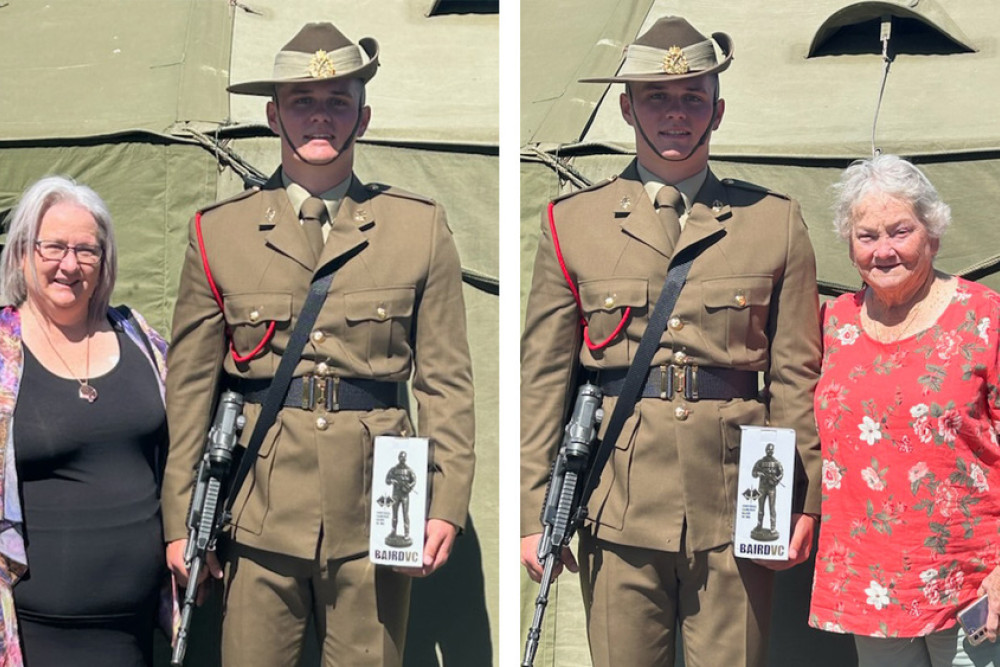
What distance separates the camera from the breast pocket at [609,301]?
4059 mm

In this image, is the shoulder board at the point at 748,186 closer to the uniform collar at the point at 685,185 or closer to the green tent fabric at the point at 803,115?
the uniform collar at the point at 685,185

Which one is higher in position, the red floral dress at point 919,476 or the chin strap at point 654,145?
the chin strap at point 654,145

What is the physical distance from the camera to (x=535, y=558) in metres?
4.14

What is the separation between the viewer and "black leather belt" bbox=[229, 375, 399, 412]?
4.05 meters

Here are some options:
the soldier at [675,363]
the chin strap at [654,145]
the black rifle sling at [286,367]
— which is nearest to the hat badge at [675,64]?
the soldier at [675,363]

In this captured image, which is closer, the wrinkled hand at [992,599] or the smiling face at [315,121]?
the wrinkled hand at [992,599]

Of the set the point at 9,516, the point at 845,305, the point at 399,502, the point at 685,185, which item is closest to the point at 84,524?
the point at 9,516

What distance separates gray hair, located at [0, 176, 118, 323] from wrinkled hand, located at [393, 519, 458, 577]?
1.05m

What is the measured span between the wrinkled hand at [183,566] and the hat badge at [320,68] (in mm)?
1221

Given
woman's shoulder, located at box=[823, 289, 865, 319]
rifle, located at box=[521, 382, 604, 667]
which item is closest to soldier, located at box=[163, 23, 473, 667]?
rifle, located at box=[521, 382, 604, 667]

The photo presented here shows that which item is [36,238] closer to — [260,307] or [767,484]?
[260,307]

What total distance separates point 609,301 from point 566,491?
0.49 m

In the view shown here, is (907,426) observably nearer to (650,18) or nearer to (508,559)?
(508,559)

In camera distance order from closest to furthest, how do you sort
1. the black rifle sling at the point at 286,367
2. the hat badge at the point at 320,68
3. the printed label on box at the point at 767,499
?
the printed label on box at the point at 767,499 → the black rifle sling at the point at 286,367 → the hat badge at the point at 320,68
